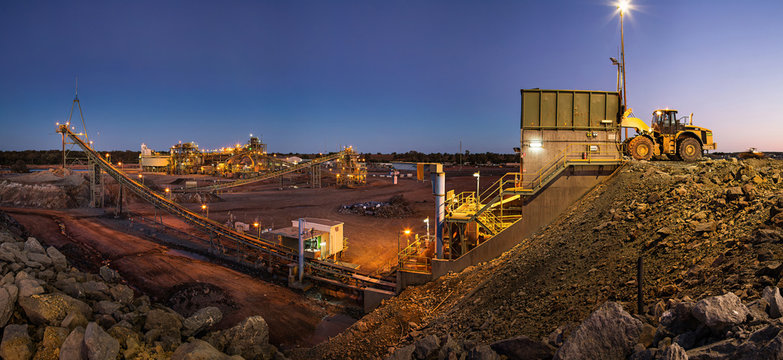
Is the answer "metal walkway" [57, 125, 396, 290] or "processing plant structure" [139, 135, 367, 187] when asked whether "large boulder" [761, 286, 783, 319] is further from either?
"processing plant structure" [139, 135, 367, 187]

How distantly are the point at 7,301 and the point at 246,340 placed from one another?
518 centimetres

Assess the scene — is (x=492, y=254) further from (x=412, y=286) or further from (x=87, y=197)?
(x=87, y=197)

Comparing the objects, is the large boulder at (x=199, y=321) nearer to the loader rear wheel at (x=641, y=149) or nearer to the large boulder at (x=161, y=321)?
the large boulder at (x=161, y=321)

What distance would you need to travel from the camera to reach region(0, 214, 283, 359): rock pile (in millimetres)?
7336

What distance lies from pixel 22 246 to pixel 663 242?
56.0 feet

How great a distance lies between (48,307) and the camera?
7.94 metres

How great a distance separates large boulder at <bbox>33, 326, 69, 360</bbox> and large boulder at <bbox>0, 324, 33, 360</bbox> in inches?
6.2

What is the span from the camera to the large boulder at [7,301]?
7504 mm

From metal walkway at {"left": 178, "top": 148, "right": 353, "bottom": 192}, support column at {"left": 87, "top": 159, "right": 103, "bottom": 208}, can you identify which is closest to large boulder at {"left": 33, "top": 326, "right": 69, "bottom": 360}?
support column at {"left": 87, "top": 159, "right": 103, "bottom": 208}

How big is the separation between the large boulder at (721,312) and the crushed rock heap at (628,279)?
2 centimetres

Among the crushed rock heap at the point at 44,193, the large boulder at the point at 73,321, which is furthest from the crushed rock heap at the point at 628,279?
the crushed rock heap at the point at 44,193

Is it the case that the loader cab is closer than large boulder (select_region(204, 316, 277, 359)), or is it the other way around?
large boulder (select_region(204, 316, 277, 359))

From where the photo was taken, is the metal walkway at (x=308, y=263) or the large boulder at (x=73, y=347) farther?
the metal walkway at (x=308, y=263)

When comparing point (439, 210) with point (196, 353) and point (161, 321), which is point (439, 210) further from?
point (161, 321)
